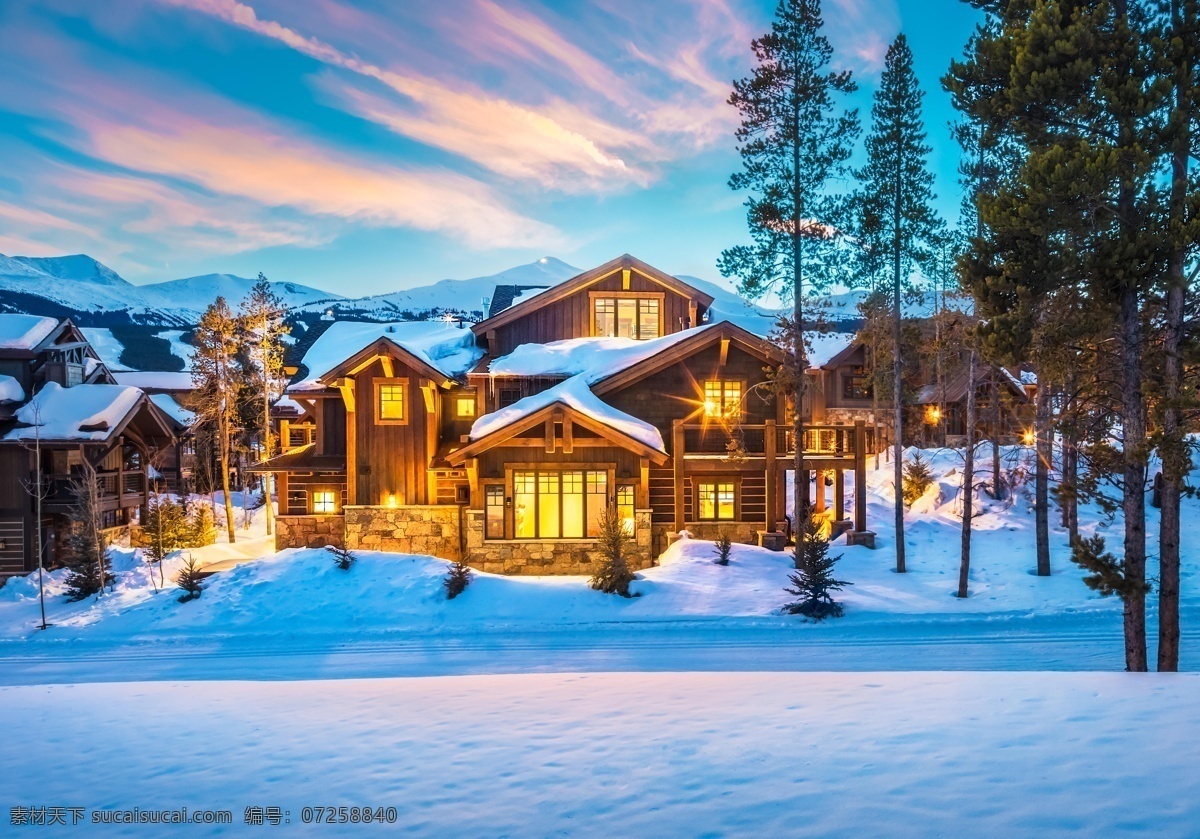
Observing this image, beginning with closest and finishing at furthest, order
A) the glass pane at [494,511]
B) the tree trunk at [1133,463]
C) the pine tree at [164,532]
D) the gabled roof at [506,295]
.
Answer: the tree trunk at [1133,463] < the glass pane at [494,511] < the pine tree at [164,532] < the gabled roof at [506,295]

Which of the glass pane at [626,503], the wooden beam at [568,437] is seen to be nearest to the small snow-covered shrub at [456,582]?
the wooden beam at [568,437]

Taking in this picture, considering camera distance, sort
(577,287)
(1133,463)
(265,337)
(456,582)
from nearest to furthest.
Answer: (1133,463) < (456,582) < (577,287) < (265,337)

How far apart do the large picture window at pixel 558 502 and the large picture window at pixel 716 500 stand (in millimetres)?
3611

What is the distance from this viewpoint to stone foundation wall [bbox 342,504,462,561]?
19.5 metres

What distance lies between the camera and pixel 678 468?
1858 cm

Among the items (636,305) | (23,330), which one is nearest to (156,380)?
(23,330)

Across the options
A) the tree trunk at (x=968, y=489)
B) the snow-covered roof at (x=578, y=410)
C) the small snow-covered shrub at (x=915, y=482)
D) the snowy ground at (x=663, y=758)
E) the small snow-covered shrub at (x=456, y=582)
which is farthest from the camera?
the small snow-covered shrub at (x=915, y=482)

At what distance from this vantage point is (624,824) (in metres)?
4.05

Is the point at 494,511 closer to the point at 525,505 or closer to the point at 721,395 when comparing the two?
the point at 525,505

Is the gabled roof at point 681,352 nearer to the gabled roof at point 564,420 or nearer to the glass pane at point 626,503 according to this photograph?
the gabled roof at point 564,420

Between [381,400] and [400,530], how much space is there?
168 inches

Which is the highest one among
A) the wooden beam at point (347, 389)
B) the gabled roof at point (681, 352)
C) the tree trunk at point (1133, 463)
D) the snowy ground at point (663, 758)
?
the gabled roof at point (681, 352)

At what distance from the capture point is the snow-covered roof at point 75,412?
68.3 ft

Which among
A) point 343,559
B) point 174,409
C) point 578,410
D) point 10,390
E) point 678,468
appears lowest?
point 343,559
